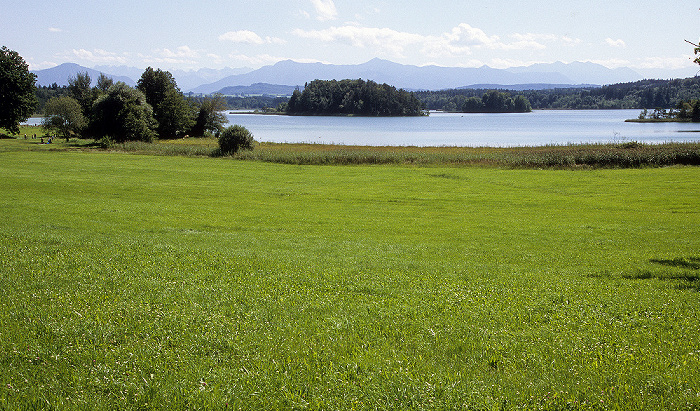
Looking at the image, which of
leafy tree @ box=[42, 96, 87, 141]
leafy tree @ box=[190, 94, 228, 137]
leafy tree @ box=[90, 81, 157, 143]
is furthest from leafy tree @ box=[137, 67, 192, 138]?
leafy tree @ box=[42, 96, 87, 141]

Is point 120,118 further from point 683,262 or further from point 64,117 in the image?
point 683,262

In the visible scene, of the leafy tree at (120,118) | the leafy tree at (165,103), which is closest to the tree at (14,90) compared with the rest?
the leafy tree at (120,118)

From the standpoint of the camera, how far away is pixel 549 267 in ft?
49.8

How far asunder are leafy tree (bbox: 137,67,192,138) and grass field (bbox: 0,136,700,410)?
92.5 m

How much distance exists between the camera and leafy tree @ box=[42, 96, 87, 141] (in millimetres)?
104000

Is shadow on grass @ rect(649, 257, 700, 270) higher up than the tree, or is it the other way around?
the tree

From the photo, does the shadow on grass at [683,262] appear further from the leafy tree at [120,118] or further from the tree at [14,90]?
the tree at [14,90]

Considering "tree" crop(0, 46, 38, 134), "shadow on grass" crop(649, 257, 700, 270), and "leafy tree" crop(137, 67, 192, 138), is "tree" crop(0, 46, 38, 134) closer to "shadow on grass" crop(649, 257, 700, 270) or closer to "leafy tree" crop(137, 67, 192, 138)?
"leafy tree" crop(137, 67, 192, 138)

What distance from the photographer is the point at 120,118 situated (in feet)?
303

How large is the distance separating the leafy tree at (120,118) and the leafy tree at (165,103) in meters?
12.5

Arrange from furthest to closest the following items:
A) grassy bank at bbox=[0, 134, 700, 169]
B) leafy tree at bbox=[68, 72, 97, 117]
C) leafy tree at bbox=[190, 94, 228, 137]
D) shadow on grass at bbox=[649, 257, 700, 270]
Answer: leafy tree at bbox=[68, 72, 97, 117] < leafy tree at bbox=[190, 94, 228, 137] < grassy bank at bbox=[0, 134, 700, 169] < shadow on grass at bbox=[649, 257, 700, 270]

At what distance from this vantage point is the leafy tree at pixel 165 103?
360 ft

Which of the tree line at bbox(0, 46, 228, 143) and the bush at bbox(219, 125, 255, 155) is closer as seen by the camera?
the bush at bbox(219, 125, 255, 155)

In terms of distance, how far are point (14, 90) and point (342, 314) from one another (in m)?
121
